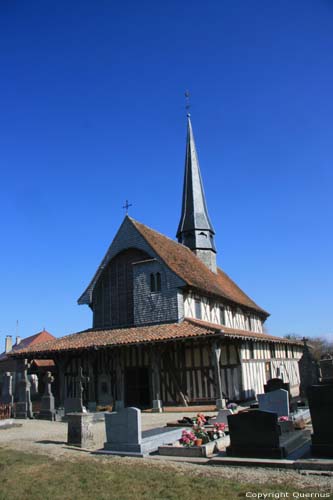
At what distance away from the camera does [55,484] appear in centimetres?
684

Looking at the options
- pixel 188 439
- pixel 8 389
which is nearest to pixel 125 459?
pixel 188 439

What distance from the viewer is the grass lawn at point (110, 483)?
20.0 ft

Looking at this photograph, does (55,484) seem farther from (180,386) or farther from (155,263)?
(155,263)

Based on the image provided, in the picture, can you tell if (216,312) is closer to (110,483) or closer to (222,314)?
(222,314)

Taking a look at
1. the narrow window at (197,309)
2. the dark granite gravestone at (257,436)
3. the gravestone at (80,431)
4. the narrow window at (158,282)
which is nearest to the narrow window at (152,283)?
the narrow window at (158,282)

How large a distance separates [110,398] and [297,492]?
14722mm

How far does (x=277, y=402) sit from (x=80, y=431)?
5.42m

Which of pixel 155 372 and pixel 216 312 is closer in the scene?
pixel 155 372

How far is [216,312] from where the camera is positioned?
2411cm

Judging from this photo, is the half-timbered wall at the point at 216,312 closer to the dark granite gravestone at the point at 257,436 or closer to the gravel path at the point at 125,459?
the gravel path at the point at 125,459

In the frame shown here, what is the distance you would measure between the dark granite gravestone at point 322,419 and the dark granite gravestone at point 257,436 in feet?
2.08

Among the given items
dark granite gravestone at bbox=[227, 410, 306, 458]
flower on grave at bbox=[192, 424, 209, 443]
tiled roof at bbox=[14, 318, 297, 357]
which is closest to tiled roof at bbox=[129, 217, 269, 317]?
tiled roof at bbox=[14, 318, 297, 357]

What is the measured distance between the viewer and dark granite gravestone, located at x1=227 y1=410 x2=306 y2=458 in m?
8.16

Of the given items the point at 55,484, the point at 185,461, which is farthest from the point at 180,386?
the point at 55,484
